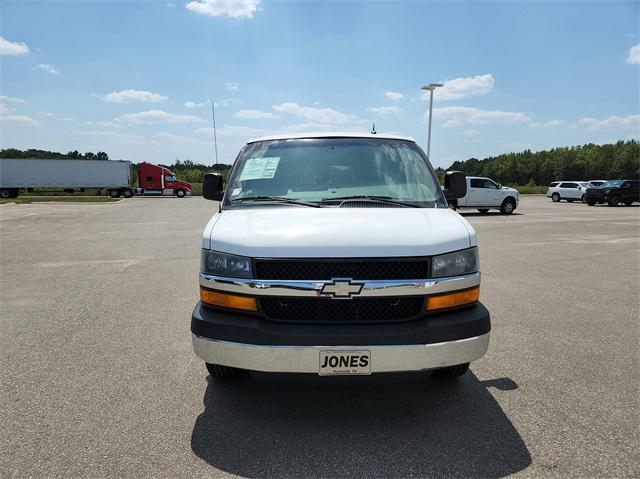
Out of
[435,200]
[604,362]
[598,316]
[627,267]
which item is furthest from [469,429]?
[627,267]

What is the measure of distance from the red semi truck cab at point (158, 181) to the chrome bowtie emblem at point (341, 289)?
51445 millimetres

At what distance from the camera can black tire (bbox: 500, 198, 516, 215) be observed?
990 inches

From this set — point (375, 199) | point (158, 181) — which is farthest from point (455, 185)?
point (158, 181)

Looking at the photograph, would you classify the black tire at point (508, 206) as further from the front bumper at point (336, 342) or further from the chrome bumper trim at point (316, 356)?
the chrome bumper trim at point (316, 356)

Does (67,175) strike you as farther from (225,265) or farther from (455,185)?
(225,265)

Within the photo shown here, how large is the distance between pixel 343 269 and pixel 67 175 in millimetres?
52083

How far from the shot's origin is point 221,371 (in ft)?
12.7

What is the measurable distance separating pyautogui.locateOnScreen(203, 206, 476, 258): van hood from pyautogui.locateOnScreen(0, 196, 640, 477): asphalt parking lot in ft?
3.83

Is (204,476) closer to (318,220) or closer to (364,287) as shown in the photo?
(364,287)

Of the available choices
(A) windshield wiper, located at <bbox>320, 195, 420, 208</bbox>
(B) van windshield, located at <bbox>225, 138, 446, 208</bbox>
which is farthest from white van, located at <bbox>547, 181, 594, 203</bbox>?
(A) windshield wiper, located at <bbox>320, 195, 420, 208</bbox>

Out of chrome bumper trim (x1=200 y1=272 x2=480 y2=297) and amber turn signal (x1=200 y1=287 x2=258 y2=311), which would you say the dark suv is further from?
amber turn signal (x1=200 y1=287 x2=258 y2=311)

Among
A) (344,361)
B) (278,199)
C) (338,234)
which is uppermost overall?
(278,199)

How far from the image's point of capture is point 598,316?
6.25 meters

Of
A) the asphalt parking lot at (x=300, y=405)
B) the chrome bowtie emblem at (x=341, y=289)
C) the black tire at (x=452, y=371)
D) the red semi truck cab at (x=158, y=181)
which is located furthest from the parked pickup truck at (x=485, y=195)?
the red semi truck cab at (x=158, y=181)
